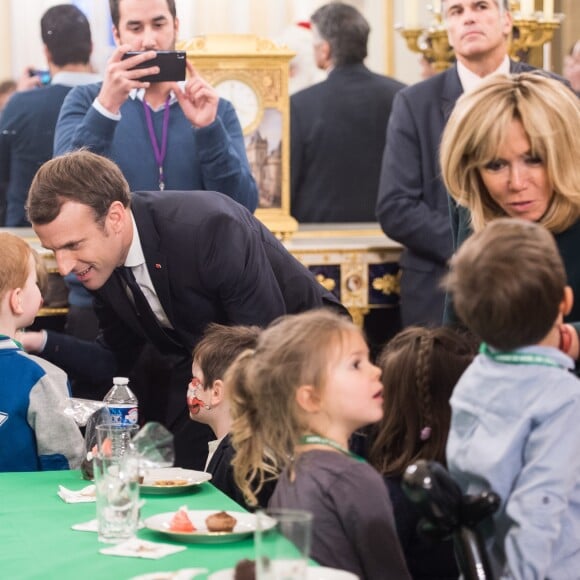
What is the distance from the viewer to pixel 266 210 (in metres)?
5.07

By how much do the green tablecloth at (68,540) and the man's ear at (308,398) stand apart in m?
0.25

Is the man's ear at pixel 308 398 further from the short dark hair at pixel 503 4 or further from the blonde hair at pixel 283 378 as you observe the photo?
the short dark hair at pixel 503 4

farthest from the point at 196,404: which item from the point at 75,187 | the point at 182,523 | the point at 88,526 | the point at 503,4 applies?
the point at 503,4

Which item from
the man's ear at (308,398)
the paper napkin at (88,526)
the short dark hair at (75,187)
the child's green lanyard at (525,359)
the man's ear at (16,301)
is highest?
the short dark hair at (75,187)

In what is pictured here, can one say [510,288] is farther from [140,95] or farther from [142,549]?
[140,95]

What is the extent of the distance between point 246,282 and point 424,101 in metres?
1.50

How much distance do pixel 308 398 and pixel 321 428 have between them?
0.18ft

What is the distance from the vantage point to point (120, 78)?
4.21 metres

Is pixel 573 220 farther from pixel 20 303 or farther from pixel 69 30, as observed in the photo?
pixel 69 30

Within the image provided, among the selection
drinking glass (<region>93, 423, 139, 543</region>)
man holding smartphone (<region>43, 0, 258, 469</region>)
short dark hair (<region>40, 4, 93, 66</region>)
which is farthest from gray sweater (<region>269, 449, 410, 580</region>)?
short dark hair (<region>40, 4, 93, 66</region>)

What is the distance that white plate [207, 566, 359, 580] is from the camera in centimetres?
192

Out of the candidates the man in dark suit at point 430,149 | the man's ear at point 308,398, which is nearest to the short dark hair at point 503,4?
the man in dark suit at point 430,149

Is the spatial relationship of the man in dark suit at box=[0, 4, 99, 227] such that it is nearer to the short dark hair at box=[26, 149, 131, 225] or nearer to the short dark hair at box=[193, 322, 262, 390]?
the short dark hair at box=[26, 149, 131, 225]

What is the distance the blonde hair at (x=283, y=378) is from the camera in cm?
224
